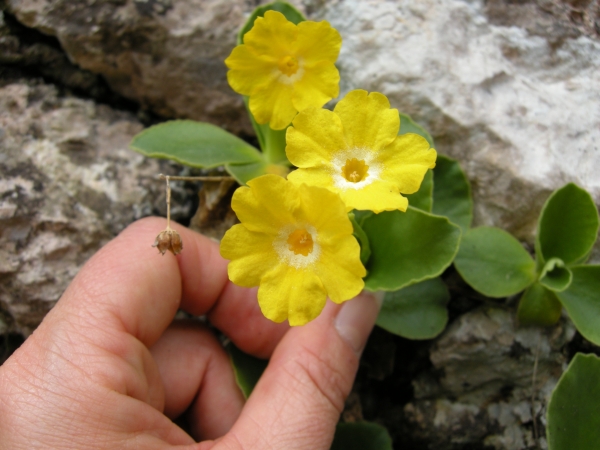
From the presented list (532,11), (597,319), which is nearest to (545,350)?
(597,319)

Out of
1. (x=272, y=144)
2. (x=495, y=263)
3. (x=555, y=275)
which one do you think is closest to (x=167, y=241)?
(x=272, y=144)

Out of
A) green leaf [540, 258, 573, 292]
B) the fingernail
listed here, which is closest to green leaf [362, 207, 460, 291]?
the fingernail

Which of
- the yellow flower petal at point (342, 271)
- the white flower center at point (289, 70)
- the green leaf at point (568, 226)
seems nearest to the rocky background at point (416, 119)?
the green leaf at point (568, 226)

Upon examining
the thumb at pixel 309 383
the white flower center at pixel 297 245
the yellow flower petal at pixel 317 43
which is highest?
the yellow flower petal at pixel 317 43

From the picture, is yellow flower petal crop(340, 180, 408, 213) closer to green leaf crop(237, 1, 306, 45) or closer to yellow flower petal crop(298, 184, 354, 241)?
yellow flower petal crop(298, 184, 354, 241)

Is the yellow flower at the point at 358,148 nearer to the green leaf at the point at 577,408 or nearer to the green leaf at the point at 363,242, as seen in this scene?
the green leaf at the point at 363,242

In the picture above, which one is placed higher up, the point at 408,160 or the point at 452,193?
the point at 408,160

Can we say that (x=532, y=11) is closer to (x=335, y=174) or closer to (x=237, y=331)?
(x=335, y=174)

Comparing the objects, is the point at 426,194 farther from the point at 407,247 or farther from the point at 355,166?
the point at 355,166
